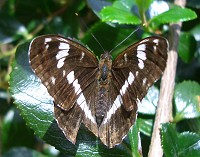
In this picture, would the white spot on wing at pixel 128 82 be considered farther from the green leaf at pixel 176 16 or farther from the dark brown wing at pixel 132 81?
the green leaf at pixel 176 16

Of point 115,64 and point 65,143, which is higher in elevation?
point 115,64

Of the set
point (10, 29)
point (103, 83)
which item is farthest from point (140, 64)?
point (10, 29)

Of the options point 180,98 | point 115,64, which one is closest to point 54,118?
point 115,64

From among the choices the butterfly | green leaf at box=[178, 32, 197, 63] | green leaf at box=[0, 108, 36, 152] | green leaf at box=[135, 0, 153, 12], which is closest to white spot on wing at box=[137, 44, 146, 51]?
the butterfly

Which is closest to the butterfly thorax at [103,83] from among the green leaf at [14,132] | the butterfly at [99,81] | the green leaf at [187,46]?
the butterfly at [99,81]

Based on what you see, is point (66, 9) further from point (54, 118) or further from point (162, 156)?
point (162, 156)

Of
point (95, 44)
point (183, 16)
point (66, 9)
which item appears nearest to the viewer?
point (183, 16)
